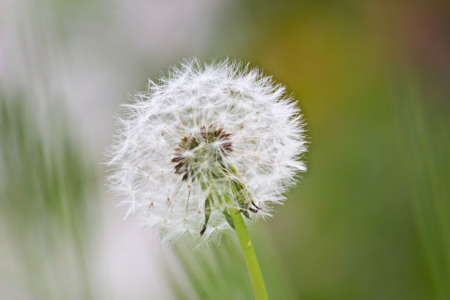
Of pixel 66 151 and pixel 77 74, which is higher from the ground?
pixel 77 74

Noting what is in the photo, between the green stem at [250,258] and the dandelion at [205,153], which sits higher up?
the dandelion at [205,153]

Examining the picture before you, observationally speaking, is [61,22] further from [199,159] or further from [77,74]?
[199,159]

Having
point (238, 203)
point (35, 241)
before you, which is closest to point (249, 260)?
point (238, 203)

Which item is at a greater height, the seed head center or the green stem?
the seed head center
